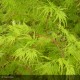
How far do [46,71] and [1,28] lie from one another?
67 cm

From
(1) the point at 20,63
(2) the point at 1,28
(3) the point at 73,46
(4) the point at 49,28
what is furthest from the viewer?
(2) the point at 1,28

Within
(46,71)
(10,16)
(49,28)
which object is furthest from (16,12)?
(46,71)

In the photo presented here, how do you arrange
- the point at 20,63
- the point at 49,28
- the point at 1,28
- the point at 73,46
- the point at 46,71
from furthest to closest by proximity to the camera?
the point at 1,28
the point at 49,28
the point at 20,63
the point at 73,46
the point at 46,71

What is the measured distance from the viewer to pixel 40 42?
1.27 m

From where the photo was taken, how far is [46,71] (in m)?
1.13

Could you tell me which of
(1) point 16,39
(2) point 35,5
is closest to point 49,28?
(2) point 35,5

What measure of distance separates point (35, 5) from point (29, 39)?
0.35 meters

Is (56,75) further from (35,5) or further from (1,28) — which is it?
(1,28)

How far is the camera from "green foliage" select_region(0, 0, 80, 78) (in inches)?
45.9

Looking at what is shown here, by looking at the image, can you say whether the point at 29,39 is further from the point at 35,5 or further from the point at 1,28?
the point at 1,28

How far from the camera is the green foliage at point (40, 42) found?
45.9 inches

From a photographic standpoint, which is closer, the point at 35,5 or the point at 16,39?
the point at 16,39

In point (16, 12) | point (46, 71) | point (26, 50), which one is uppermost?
point (16, 12)

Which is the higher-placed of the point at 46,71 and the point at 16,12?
the point at 16,12
